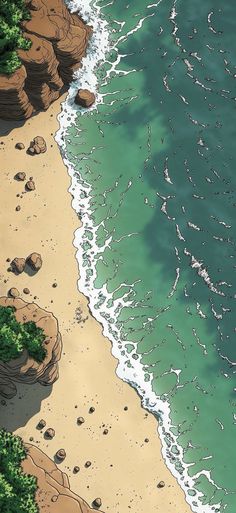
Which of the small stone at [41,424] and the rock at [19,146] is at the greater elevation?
the rock at [19,146]

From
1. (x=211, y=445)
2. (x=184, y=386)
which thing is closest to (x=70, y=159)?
(x=184, y=386)

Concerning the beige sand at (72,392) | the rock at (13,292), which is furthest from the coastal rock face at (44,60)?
the rock at (13,292)

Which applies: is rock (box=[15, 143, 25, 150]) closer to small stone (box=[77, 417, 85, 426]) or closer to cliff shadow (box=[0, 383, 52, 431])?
cliff shadow (box=[0, 383, 52, 431])

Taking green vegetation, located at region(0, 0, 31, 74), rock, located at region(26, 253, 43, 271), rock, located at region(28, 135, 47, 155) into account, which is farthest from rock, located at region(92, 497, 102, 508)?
green vegetation, located at region(0, 0, 31, 74)

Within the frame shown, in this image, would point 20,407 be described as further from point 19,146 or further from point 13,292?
point 19,146

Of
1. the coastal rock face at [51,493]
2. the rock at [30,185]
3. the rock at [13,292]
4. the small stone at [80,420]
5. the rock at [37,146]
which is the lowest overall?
the coastal rock face at [51,493]

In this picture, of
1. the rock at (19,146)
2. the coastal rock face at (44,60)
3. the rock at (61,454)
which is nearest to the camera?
the rock at (61,454)

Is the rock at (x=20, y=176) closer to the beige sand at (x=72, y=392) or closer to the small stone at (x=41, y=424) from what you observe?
the beige sand at (x=72, y=392)
